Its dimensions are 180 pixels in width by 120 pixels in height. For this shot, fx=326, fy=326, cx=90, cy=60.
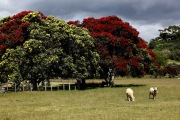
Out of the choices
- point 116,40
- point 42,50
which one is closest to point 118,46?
point 116,40

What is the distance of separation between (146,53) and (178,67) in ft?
179

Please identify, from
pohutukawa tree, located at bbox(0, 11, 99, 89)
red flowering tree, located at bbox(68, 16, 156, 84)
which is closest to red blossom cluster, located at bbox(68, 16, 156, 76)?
red flowering tree, located at bbox(68, 16, 156, 84)

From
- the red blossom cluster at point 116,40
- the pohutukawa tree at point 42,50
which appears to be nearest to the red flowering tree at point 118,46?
the red blossom cluster at point 116,40

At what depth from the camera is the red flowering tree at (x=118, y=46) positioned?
46.6 metres

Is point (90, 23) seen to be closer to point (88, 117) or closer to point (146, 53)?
point (146, 53)

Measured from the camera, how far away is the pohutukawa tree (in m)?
41.4

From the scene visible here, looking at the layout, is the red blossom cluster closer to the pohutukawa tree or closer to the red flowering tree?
the red flowering tree

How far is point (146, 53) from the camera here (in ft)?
167

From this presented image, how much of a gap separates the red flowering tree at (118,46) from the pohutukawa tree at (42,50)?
2.10m

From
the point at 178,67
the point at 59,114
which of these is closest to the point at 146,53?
the point at 59,114

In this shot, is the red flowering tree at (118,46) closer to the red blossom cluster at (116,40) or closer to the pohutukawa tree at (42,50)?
the red blossom cluster at (116,40)

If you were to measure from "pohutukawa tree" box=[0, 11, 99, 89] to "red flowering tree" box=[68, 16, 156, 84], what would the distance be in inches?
82.8

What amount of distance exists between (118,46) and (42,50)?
11.8 meters

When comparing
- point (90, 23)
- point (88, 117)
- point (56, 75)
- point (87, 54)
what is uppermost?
point (90, 23)
